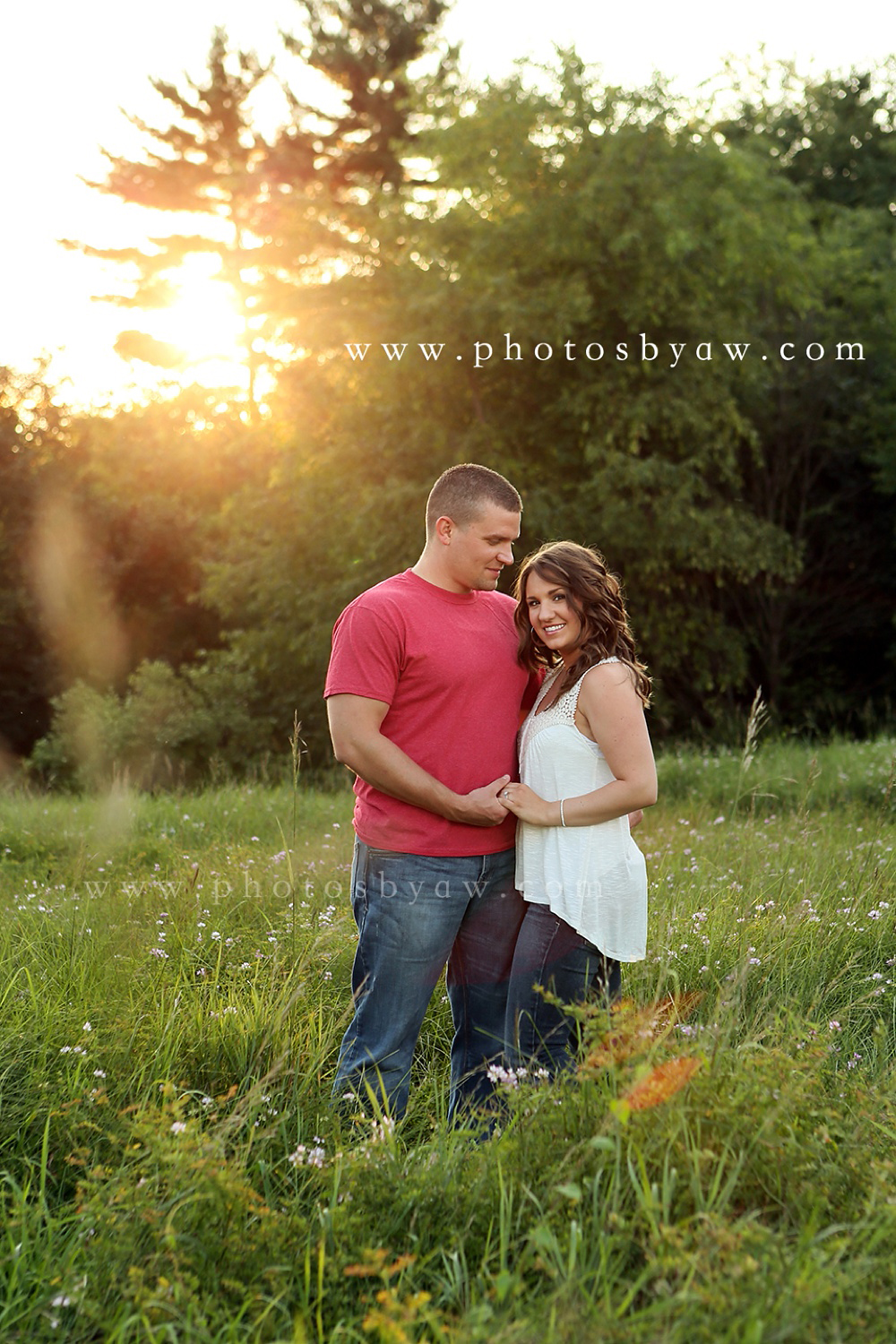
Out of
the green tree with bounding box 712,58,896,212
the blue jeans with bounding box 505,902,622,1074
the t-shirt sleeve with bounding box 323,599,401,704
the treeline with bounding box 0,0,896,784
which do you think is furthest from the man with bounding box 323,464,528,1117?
the green tree with bounding box 712,58,896,212

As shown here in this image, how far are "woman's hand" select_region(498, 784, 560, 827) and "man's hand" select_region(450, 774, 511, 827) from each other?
0.02 m

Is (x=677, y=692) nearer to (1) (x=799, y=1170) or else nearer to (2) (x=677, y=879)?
(2) (x=677, y=879)

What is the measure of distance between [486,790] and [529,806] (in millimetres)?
133

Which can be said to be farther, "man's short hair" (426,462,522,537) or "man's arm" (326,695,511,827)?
"man's short hair" (426,462,522,537)

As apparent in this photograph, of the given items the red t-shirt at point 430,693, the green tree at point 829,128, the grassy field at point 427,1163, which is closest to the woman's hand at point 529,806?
the red t-shirt at point 430,693

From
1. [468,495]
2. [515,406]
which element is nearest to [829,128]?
[515,406]

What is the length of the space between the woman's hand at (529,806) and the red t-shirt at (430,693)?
0.13 meters

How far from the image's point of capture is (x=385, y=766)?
3066mm

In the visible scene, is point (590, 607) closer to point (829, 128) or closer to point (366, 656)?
point (366, 656)

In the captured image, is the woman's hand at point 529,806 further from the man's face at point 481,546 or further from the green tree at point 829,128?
the green tree at point 829,128

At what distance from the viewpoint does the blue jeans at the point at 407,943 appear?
3.14 metres

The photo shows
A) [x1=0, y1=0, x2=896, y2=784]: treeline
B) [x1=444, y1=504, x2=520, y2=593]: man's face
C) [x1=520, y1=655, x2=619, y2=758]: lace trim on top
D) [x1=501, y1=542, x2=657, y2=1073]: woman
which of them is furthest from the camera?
[x1=0, y1=0, x2=896, y2=784]: treeline

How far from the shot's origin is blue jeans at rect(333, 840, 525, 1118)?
3.14 meters

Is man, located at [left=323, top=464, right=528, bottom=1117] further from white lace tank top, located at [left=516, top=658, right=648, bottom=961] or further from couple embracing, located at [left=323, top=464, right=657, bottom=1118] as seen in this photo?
white lace tank top, located at [left=516, top=658, right=648, bottom=961]
